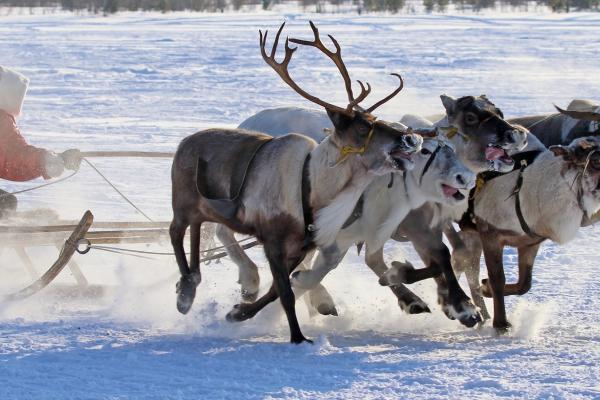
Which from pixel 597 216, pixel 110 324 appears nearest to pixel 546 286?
pixel 597 216

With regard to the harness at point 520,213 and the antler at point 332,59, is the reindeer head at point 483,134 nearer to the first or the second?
the harness at point 520,213

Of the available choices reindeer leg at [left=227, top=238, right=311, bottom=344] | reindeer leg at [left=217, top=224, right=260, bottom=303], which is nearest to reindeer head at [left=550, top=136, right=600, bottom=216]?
reindeer leg at [left=227, top=238, right=311, bottom=344]

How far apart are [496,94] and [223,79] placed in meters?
4.88

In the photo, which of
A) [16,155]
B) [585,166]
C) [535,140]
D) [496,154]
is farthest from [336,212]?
[16,155]

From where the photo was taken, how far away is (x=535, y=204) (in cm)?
621

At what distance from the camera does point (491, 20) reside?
3369 cm

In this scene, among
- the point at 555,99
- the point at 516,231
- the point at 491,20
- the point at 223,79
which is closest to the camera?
the point at 516,231

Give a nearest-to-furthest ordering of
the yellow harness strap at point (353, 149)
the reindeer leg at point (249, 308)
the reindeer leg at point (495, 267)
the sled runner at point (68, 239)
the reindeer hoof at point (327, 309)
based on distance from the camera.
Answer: the yellow harness strap at point (353, 149) → the reindeer leg at point (249, 308) → the reindeer leg at point (495, 267) → the reindeer hoof at point (327, 309) → the sled runner at point (68, 239)

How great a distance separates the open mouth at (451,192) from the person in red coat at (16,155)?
3100mm

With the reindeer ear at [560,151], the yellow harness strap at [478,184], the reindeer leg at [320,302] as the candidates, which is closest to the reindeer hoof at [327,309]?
the reindeer leg at [320,302]

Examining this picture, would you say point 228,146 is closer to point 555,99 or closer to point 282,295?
point 282,295

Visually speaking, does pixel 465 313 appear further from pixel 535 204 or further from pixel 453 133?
pixel 453 133

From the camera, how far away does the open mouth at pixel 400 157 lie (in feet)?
18.3

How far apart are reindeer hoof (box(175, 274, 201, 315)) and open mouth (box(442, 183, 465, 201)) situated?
1.59 meters
